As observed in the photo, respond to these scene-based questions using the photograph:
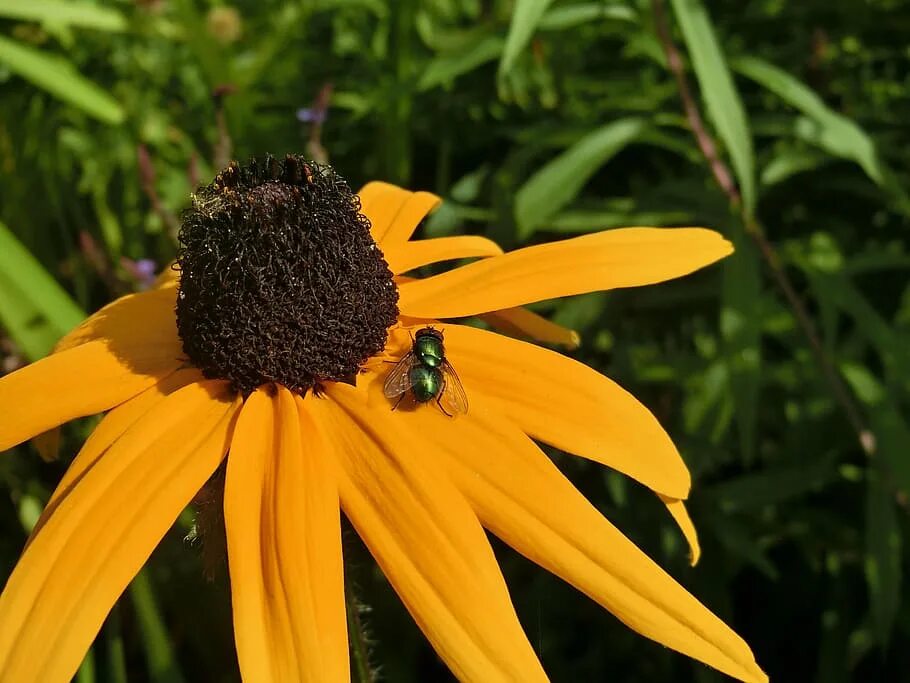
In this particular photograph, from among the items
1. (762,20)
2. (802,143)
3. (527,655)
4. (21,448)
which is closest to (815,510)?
(802,143)

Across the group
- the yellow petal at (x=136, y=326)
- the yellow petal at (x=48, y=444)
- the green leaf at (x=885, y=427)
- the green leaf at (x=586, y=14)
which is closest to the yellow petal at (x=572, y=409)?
the yellow petal at (x=136, y=326)

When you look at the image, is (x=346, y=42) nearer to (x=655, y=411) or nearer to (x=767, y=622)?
(x=655, y=411)

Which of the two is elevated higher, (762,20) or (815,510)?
(762,20)

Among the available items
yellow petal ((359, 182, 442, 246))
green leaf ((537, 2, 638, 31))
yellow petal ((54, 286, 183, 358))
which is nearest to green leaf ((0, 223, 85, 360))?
yellow petal ((54, 286, 183, 358))

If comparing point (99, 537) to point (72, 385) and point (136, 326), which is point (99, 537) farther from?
point (136, 326)

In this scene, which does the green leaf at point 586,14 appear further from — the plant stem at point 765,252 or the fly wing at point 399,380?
the fly wing at point 399,380

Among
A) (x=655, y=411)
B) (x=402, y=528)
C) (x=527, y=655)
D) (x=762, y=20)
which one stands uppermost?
(x=762, y=20)
